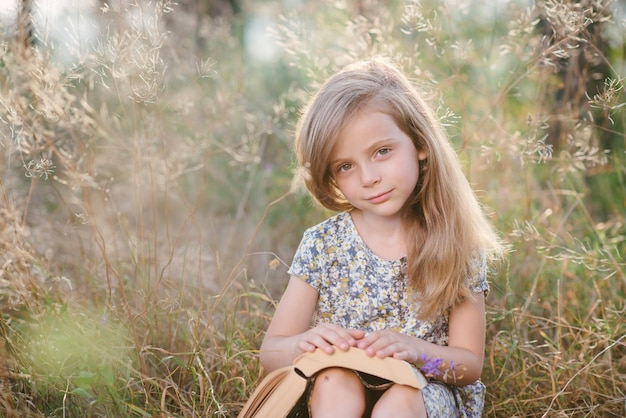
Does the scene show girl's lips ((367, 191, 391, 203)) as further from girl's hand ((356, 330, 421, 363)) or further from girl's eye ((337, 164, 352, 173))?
girl's hand ((356, 330, 421, 363))

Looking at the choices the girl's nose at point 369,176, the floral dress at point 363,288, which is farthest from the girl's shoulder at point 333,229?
the girl's nose at point 369,176

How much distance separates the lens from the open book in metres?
1.76

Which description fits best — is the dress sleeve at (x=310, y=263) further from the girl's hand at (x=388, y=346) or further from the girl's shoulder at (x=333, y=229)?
the girl's hand at (x=388, y=346)

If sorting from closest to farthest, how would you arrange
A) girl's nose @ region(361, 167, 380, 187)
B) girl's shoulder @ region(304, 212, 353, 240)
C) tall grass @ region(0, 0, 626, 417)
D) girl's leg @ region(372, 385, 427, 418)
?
girl's leg @ region(372, 385, 427, 418) → girl's nose @ region(361, 167, 380, 187) → tall grass @ region(0, 0, 626, 417) → girl's shoulder @ region(304, 212, 353, 240)

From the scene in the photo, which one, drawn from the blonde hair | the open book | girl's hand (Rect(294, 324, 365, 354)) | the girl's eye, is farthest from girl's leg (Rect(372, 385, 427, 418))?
the girl's eye

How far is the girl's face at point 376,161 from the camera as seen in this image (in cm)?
201

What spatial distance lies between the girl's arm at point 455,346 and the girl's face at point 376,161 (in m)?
0.36

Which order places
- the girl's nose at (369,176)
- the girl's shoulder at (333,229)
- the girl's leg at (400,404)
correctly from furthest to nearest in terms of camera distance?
the girl's shoulder at (333,229) < the girl's nose at (369,176) < the girl's leg at (400,404)

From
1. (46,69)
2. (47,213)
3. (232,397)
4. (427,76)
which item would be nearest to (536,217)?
(427,76)

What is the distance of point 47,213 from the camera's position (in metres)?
3.60

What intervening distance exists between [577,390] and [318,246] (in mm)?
894

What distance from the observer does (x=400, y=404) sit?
69.0 inches

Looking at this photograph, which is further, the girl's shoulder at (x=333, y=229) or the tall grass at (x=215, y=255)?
the girl's shoulder at (x=333, y=229)

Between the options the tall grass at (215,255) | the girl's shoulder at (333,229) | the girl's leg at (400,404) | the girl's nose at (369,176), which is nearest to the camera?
the girl's leg at (400,404)
